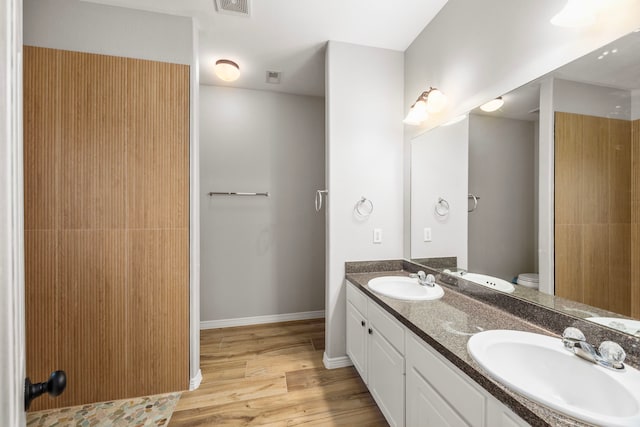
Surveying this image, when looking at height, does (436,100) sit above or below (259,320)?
above

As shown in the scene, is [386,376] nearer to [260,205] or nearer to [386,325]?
[386,325]

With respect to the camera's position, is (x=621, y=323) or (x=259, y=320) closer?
(x=621, y=323)

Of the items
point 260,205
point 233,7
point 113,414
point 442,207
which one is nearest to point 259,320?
point 260,205

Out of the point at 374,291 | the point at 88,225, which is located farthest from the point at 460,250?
the point at 88,225

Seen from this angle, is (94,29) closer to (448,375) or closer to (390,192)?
(390,192)

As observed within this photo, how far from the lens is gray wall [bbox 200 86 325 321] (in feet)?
9.30

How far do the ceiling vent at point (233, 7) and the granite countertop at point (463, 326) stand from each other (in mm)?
2085

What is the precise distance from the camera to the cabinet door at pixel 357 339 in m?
1.76

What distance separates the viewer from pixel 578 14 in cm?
102

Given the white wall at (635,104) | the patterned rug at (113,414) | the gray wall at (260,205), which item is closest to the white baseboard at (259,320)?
the gray wall at (260,205)

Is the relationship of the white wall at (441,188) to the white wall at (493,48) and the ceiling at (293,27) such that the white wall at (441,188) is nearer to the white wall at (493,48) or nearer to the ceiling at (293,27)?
the white wall at (493,48)

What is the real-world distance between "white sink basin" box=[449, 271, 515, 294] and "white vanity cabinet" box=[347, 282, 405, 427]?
58 centimetres

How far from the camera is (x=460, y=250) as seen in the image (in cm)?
168

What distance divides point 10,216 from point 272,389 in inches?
75.4
